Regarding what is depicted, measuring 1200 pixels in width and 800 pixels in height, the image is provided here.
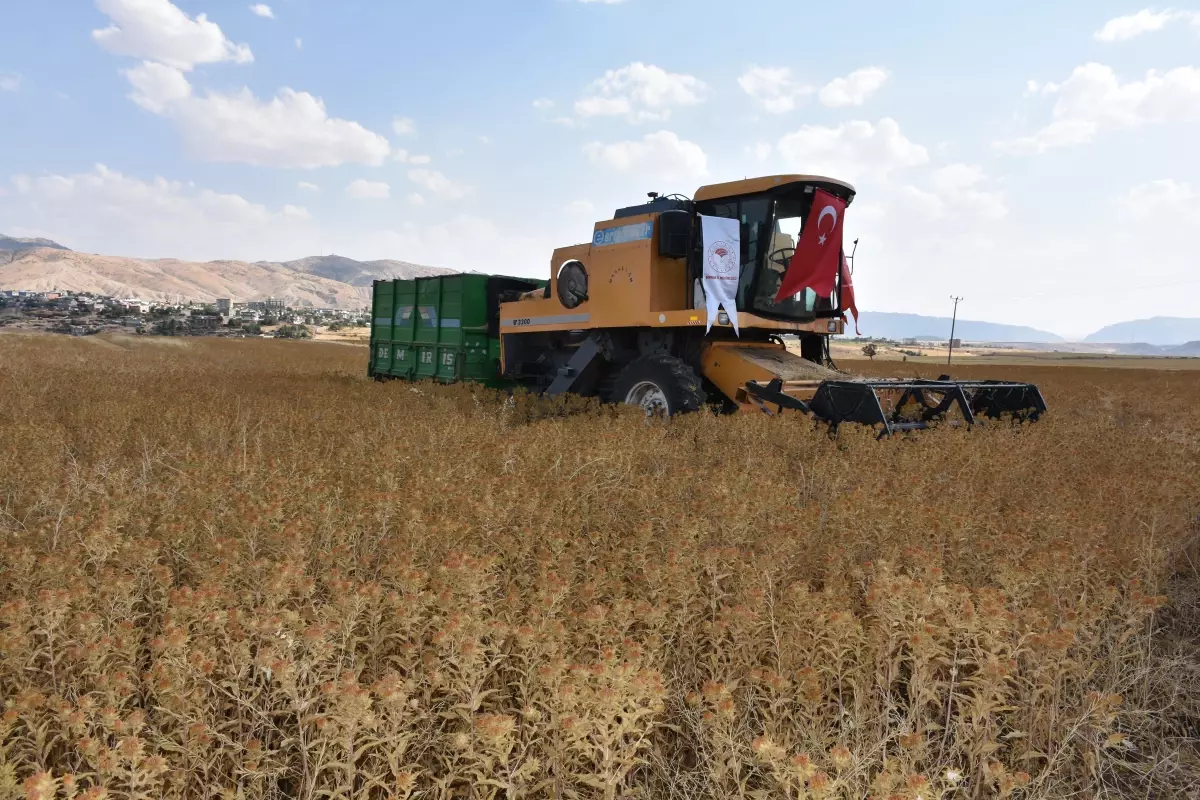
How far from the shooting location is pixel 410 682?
2109 millimetres

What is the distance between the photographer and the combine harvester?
775cm

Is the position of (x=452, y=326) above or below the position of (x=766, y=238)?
below

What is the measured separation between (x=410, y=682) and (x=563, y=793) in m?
0.58

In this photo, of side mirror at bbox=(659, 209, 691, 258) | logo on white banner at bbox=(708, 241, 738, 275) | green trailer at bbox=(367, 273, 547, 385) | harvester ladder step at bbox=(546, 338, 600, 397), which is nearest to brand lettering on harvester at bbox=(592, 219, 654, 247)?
side mirror at bbox=(659, 209, 691, 258)

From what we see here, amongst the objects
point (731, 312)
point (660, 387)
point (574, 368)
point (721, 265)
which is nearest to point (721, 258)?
point (721, 265)

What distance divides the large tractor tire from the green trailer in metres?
3.63

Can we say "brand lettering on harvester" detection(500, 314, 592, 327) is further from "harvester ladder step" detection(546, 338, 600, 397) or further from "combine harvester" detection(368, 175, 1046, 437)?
"harvester ladder step" detection(546, 338, 600, 397)

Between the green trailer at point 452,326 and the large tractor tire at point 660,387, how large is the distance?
11.9ft

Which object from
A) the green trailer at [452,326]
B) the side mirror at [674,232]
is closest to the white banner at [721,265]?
the side mirror at [674,232]

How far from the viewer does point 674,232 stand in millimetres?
8445

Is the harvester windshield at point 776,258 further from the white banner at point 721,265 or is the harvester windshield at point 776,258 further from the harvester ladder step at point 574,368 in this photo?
the harvester ladder step at point 574,368

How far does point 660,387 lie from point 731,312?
1.18 meters

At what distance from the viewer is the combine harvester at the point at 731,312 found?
775 cm

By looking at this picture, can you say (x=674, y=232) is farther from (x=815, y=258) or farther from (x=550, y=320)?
(x=550, y=320)
